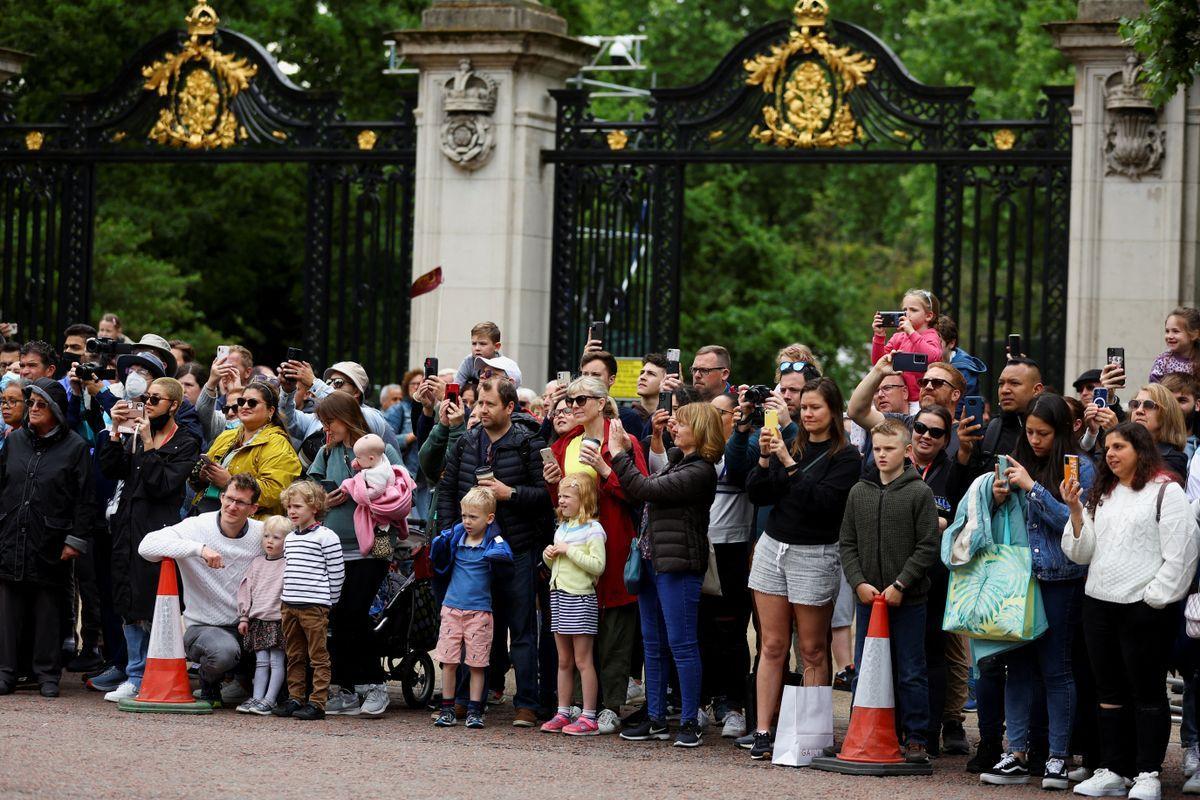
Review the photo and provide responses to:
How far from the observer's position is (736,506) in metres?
10.3

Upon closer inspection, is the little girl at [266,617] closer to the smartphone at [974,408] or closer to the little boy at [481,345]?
the little boy at [481,345]

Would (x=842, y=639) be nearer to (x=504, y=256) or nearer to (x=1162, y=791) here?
(x=1162, y=791)

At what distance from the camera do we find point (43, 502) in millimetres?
11117

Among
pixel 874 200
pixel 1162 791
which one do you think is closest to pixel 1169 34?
pixel 1162 791

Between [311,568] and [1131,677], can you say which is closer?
[1131,677]

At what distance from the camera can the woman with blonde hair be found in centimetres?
973

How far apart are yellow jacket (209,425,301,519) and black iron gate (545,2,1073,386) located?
5005 mm

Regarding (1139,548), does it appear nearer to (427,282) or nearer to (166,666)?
(166,666)

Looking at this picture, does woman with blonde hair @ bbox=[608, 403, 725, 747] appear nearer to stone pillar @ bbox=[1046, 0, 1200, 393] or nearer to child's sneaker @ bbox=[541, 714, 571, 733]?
child's sneaker @ bbox=[541, 714, 571, 733]

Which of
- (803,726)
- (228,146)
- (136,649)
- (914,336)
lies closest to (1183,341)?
(914,336)

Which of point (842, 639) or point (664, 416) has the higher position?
point (664, 416)

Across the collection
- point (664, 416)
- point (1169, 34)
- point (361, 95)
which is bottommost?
point (664, 416)

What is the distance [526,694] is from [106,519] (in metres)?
2.84

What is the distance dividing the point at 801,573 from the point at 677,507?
738mm
